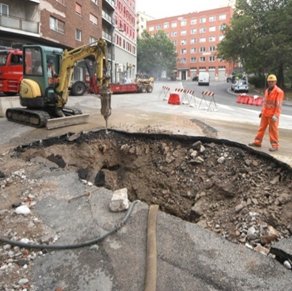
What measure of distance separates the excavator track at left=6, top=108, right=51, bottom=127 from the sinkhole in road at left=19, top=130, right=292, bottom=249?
1.72m

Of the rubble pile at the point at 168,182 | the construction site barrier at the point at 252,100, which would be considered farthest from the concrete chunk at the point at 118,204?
the construction site barrier at the point at 252,100

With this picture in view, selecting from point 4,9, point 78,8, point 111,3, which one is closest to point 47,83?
point 4,9

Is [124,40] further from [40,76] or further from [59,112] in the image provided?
[40,76]

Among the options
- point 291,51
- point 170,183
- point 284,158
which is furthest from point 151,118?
point 291,51

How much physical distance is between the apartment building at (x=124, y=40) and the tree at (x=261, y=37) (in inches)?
609

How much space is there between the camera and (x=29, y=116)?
10.8 meters

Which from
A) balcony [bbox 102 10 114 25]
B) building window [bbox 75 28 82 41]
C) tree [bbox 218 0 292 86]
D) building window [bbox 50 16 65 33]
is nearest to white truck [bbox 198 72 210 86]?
tree [bbox 218 0 292 86]

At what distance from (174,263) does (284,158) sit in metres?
4.61

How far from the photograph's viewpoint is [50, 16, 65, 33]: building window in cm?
2777

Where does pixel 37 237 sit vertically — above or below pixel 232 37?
below

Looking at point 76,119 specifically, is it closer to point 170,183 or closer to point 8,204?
point 170,183

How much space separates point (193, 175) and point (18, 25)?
21.4 metres

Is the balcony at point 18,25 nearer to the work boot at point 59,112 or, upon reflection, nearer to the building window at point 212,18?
the work boot at point 59,112

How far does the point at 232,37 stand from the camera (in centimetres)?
3672
